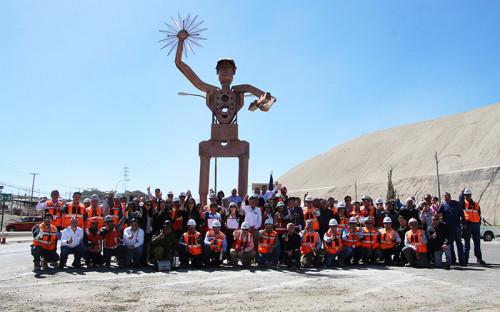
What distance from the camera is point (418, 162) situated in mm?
73688

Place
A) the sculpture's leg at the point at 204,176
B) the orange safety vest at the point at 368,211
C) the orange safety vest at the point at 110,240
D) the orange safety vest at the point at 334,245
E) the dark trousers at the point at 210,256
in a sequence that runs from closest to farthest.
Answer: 1. the dark trousers at the point at 210,256
2. the orange safety vest at the point at 110,240
3. the orange safety vest at the point at 334,245
4. the orange safety vest at the point at 368,211
5. the sculpture's leg at the point at 204,176

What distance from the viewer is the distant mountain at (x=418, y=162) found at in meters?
52.8

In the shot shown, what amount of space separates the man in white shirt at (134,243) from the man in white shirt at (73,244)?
1004 millimetres

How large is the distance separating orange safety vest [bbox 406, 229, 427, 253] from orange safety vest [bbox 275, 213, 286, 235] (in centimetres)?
309

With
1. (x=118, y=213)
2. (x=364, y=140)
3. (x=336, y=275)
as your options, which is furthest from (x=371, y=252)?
(x=364, y=140)

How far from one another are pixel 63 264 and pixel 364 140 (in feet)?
333

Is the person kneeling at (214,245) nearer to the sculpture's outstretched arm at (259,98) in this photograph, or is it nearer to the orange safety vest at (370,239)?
the orange safety vest at (370,239)

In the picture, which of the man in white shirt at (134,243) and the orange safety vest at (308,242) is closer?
the man in white shirt at (134,243)

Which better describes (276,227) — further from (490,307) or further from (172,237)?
(490,307)

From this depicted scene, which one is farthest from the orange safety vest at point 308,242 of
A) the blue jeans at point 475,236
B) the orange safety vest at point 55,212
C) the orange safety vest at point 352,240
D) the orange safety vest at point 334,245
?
the orange safety vest at point 55,212

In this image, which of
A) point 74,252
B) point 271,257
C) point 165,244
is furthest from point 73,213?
point 271,257

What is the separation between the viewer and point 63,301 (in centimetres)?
584

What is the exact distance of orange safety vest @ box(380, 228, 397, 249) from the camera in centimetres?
1001

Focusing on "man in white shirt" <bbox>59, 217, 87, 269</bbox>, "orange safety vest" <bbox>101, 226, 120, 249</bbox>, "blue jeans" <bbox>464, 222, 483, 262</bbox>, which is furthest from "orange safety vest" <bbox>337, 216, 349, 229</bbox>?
"man in white shirt" <bbox>59, 217, 87, 269</bbox>
